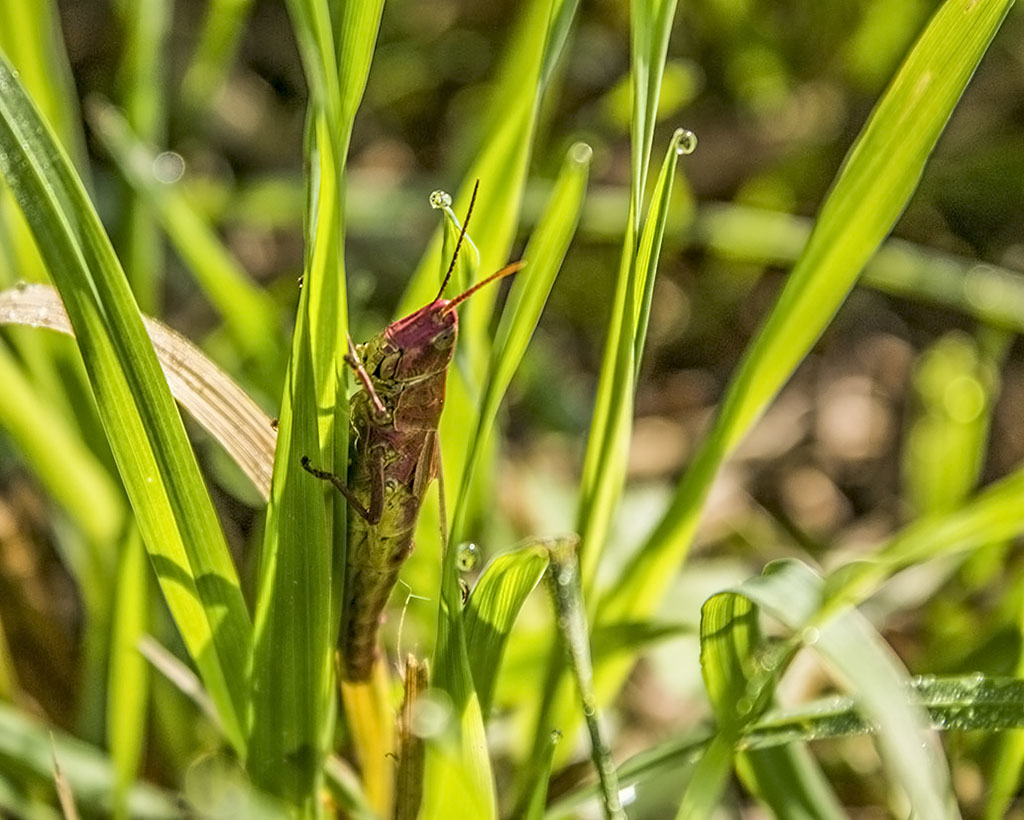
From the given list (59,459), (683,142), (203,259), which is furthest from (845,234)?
(59,459)

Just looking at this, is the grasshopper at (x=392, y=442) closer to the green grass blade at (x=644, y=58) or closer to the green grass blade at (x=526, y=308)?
the green grass blade at (x=526, y=308)

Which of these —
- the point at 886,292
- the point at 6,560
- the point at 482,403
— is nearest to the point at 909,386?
the point at 886,292

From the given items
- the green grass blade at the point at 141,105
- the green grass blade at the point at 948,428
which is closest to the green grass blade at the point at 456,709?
the green grass blade at the point at 141,105

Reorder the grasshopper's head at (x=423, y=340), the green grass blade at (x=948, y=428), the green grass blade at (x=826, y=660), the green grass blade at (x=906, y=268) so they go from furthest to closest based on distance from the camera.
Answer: the green grass blade at (x=906, y=268)
the green grass blade at (x=948, y=428)
the grasshopper's head at (x=423, y=340)
the green grass blade at (x=826, y=660)

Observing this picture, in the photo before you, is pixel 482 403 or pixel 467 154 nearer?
pixel 482 403

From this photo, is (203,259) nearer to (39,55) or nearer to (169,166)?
(39,55)

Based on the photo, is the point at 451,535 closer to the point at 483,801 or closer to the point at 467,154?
the point at 483,801
